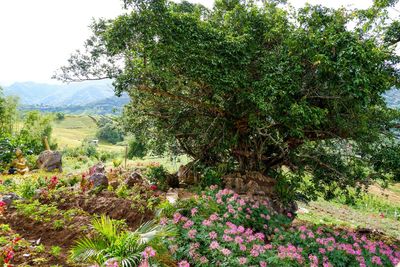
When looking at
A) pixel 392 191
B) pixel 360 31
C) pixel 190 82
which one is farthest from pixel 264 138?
pixel 392 191

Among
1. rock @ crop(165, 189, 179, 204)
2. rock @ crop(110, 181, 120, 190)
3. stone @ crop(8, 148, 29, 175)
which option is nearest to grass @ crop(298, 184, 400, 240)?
rock @ crop(165, 189, 179, 204)

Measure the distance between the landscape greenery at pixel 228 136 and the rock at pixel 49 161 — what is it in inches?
293

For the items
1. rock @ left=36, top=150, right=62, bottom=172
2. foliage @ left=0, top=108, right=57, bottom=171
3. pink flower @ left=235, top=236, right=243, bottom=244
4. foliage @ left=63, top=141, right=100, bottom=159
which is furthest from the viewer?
foliage @ left=63, top=141, right=100, bottom=159

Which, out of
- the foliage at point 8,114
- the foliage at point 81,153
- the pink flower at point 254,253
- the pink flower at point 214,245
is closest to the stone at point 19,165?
the foliage at point 8,114

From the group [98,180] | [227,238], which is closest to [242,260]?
[227,238]

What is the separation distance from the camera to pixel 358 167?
11.1 m

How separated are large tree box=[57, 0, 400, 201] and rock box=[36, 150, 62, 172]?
9599 mm

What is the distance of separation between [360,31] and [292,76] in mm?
2070

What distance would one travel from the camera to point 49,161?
62.2 feet

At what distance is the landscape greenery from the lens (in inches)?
231

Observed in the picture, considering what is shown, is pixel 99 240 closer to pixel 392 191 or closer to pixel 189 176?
pixel 189 176

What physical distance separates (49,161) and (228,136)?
12.5m

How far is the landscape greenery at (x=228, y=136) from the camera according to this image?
5.88 m

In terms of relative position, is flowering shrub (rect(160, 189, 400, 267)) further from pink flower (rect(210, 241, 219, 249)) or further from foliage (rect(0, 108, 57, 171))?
foliage (rect(0, 108, 57, 171))
